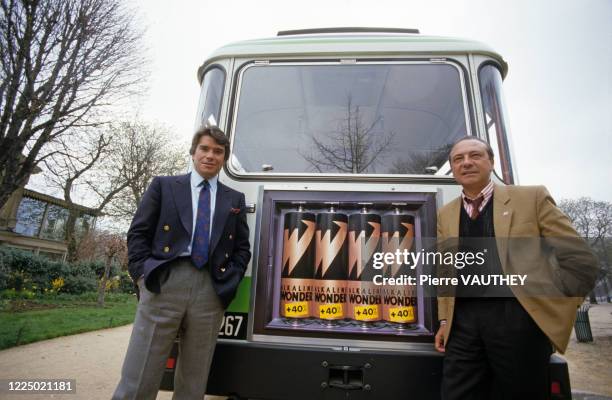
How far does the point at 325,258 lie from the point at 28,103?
9832 mm

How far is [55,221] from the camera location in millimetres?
23406

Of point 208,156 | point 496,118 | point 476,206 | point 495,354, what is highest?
point 496,118

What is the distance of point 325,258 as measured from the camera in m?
2.21

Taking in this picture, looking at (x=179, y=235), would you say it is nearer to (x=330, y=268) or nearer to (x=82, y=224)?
(x=330, y=268)

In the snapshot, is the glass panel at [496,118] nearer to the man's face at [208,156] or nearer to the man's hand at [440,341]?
the man's hand at [440,341]

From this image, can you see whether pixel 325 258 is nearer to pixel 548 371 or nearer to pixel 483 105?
pixel 548 371

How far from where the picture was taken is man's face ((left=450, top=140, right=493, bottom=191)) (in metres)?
1.98

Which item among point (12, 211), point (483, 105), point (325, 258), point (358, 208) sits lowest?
point (325, 258)

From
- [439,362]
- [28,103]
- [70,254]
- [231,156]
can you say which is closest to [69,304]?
[28,103]

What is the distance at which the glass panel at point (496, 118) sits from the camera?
7.95 feet

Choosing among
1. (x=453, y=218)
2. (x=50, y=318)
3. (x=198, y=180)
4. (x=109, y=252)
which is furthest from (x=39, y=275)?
(x=453, y=218)

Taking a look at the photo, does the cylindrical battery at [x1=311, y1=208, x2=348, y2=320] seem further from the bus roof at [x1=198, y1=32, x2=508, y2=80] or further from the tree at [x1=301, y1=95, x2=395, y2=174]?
the bus roof at [x1=198, y1=32, x2=508, y2=80]

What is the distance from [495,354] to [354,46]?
2.23 m

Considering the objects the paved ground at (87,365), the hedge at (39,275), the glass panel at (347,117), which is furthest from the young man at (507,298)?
the hedge at (39,275)
